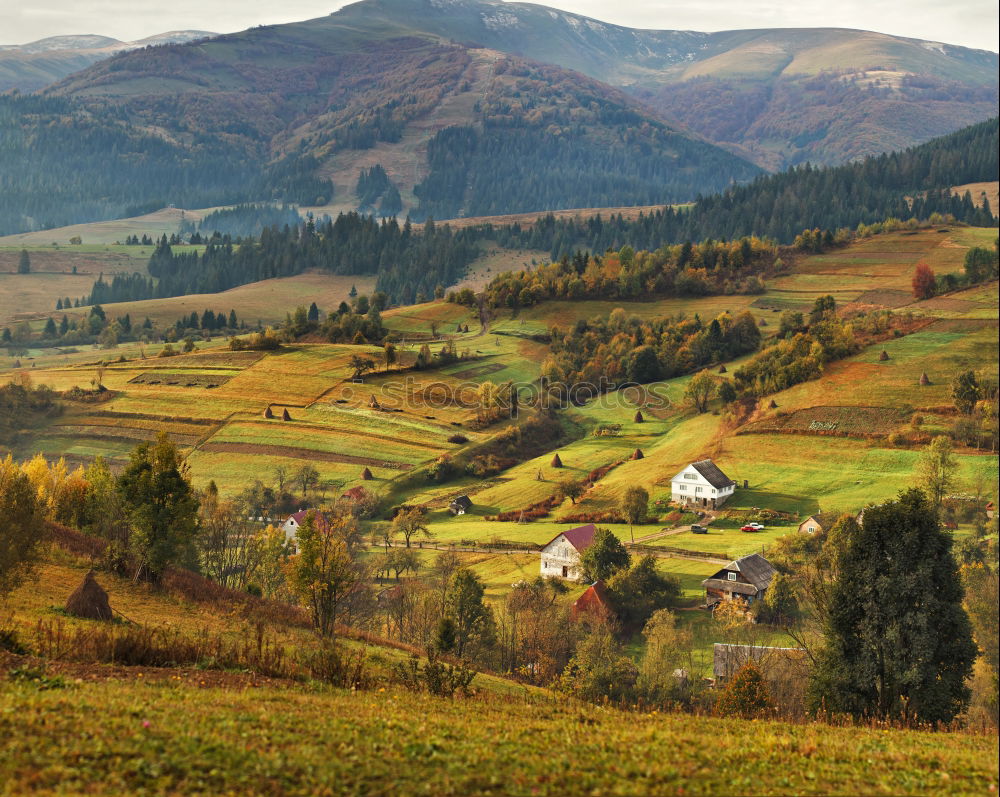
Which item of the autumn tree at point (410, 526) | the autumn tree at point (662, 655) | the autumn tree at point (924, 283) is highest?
the autumn tree at point (924, 283)

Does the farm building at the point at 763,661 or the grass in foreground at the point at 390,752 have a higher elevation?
the grass in foreground at the point at 390,752

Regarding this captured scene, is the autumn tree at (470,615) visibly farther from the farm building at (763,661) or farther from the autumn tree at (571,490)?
the autumn tree at (571,490)

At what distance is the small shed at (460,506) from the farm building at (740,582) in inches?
1502

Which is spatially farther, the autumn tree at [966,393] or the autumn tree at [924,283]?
the autumn tree at [924,283]

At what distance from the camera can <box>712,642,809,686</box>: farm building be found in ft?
173

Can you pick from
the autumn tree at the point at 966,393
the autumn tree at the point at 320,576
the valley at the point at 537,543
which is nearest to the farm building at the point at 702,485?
the valley at the point at 537,543

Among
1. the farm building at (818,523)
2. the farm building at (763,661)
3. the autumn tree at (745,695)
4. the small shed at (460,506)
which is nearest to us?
the autumn tree at (745,695)

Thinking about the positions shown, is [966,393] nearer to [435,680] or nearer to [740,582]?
[740,582]

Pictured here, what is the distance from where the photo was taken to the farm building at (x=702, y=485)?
97500mm

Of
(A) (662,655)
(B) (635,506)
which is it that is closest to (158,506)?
(A) (662,655)

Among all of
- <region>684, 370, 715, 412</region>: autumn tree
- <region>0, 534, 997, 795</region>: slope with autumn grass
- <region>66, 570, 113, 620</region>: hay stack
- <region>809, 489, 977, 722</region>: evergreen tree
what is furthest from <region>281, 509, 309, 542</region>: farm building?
<region>0, 534, 997, 795</region>: slope with autumn grass

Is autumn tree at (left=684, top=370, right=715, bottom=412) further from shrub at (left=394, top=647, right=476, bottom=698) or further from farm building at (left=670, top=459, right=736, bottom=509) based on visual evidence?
shrub at (left=394, top=647, right=476, bottom=698)

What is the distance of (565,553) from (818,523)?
78.4 ft

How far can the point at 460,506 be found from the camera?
10569cm
